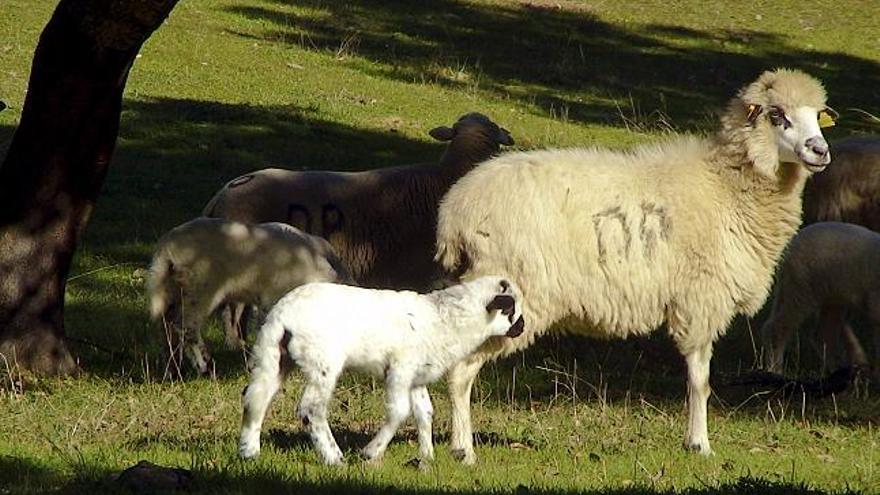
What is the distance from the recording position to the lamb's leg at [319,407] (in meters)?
6.94

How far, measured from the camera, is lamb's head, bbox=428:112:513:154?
12867mm

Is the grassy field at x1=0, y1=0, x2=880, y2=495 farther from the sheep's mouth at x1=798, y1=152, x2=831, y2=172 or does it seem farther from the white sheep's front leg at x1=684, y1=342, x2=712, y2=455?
the sheep's mouth at x1=798, y1=152, x2=831, y2=172

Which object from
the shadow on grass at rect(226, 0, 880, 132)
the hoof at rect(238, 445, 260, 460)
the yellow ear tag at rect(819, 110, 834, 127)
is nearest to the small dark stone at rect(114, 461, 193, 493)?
the hoof at rect(238, 445, 260, 460)

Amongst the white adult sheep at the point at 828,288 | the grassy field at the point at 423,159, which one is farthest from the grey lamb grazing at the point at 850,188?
the white adult sheep at the point at 828,288

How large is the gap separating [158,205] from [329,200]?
9.94ft

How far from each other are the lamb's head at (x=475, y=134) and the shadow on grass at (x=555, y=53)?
26.7ft

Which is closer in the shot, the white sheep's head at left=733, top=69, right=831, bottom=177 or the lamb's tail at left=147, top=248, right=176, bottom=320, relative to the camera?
the white sheep's head at left=733, top=69, right=831, bottom=177

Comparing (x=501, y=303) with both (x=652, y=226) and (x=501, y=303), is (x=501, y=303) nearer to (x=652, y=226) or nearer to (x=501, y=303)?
(x=501, y=303)

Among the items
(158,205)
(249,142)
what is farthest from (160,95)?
(158,205)

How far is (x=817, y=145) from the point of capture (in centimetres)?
891

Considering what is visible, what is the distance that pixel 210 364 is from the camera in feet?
32.8

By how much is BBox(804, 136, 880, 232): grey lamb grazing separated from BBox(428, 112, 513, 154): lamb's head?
3.03 m

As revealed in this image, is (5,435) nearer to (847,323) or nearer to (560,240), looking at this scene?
(560,240)

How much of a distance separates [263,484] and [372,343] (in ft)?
3.06
